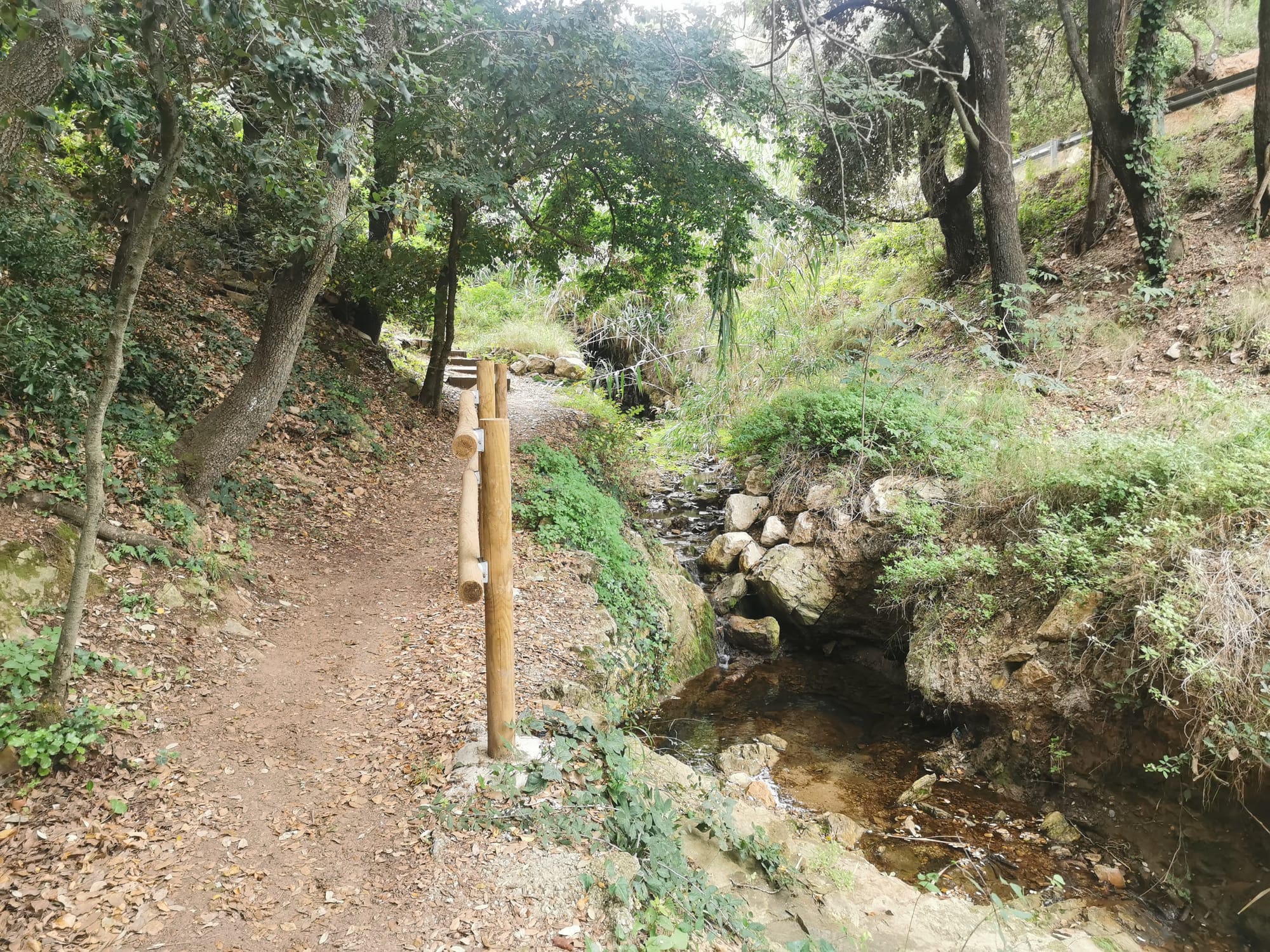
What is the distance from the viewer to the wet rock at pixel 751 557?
870 centimetres

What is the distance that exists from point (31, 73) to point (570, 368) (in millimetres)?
14787

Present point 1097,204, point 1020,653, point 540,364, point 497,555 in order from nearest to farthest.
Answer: point 497,555
point 1020,653
point 1097,204
point 540,364

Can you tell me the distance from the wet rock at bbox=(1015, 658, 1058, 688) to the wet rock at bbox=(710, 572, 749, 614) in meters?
3.49

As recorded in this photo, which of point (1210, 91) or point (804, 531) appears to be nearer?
point (804, 531)

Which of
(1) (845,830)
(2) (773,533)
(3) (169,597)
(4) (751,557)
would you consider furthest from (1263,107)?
(3) (169,597)

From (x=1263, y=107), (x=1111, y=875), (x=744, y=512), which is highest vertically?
(x=1263, y=107)

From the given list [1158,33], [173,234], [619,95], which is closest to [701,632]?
[619,95]

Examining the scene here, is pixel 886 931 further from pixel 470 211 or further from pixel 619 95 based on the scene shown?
pixel 470 211

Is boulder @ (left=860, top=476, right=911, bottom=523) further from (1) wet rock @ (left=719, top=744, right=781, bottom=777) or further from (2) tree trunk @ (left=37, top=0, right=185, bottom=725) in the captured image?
(2) tree trunk @ (left=37, top=0, right=185, bottom=725)

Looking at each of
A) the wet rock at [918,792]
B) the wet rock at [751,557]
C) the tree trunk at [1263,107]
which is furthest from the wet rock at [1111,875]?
the tree trunk at [1263,107]

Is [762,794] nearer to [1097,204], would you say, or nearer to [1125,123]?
[1125,123]

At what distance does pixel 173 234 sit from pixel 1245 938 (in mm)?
12421

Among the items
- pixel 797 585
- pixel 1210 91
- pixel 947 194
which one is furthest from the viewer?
pixel 947 194

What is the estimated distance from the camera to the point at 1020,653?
19.3 feet
